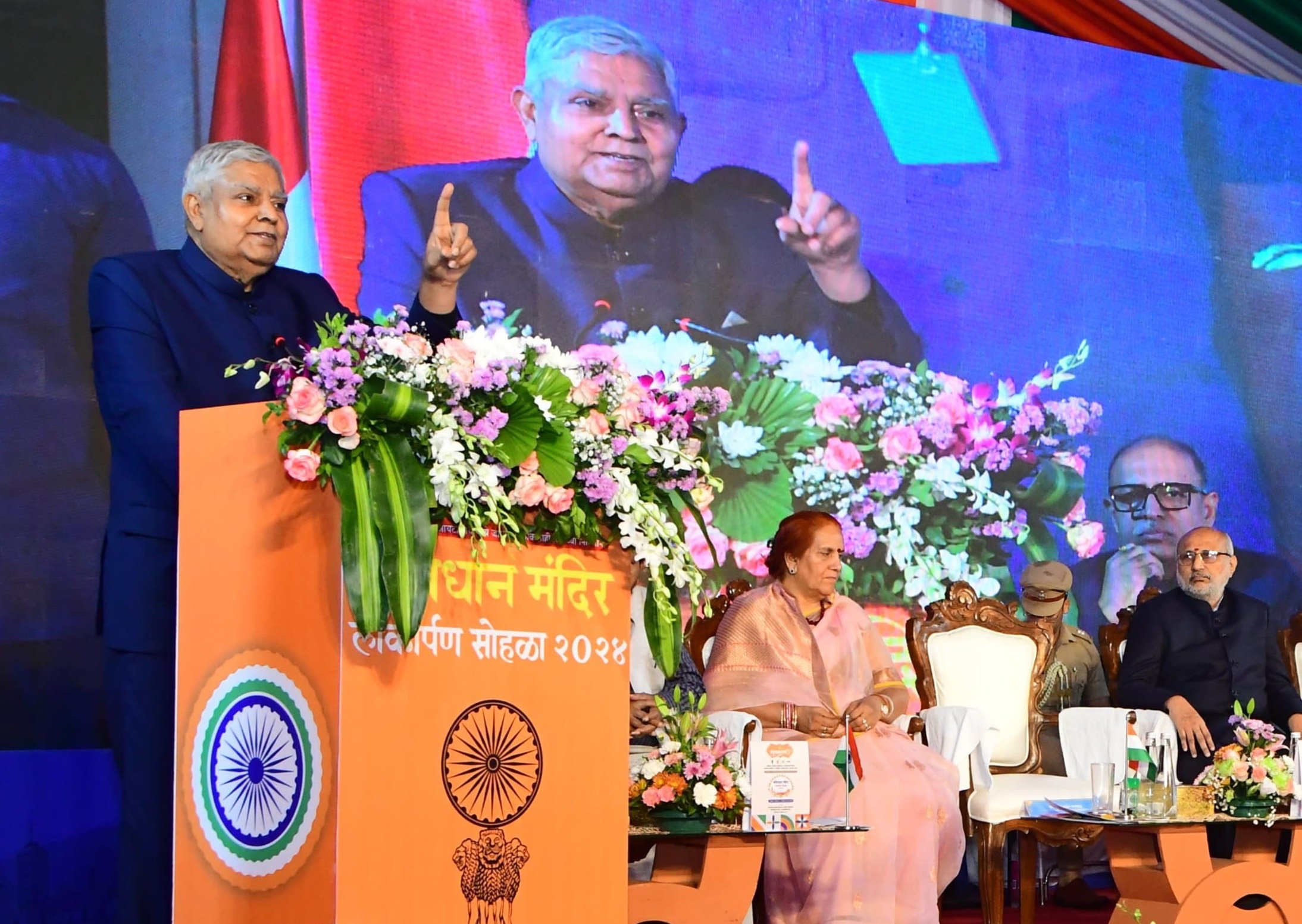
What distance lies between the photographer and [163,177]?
16.8 ft

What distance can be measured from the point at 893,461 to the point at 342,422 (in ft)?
13.7

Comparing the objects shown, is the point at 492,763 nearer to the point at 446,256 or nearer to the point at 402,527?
the point at 402,527

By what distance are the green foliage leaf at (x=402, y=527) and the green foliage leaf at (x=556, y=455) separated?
0.79ft

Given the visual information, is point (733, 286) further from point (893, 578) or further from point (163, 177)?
point (163, 177)

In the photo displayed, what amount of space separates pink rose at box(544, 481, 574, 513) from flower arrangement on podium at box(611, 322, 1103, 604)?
3.23 meters

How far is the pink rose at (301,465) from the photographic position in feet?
7.68

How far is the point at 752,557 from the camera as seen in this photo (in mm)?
6004

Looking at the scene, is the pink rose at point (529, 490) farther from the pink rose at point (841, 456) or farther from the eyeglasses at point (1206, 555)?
the pink rose at point (841, 456)

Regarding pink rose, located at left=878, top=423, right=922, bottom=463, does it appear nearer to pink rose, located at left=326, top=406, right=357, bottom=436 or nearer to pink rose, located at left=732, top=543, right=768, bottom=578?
pink rose, located at left=732, top=543, right=768, bottom=578

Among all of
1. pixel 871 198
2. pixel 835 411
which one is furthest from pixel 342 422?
pixel 871 198

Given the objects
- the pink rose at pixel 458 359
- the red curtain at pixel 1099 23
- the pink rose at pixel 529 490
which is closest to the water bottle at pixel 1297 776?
the pink rose at pixel 529 490

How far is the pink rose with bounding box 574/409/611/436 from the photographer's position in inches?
105

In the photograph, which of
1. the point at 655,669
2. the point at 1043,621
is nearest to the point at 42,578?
the point at 655,669

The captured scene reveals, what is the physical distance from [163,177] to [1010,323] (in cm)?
348
